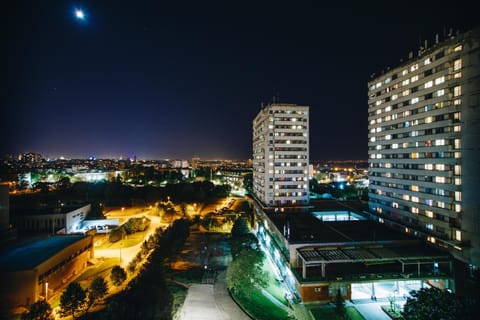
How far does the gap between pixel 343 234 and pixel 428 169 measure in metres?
12.5

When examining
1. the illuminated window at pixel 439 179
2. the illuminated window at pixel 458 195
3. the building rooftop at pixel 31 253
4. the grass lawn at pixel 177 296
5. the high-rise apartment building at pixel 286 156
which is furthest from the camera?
the high-rise apartment building at pixel 286 156

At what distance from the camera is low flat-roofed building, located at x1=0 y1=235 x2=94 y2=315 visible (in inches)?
917

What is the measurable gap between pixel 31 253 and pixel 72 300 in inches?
448

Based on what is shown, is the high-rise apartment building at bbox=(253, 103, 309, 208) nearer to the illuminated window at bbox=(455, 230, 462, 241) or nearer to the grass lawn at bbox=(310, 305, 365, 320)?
the illuminated window at bbox=(455, 230, 462, 241)

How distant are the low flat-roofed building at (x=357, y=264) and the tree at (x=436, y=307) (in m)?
5.58

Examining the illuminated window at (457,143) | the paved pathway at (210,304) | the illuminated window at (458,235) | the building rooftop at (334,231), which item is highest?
the illuminated window at (457,143)

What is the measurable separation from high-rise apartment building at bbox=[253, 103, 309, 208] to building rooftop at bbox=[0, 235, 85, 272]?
33053 millimetres

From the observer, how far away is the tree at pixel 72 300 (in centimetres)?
2072

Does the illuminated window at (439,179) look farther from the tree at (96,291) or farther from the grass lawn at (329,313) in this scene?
the tree at (96,291)

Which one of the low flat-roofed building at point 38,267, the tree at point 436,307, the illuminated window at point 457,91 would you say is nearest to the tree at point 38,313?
the low flat-roofed building at point 38,267

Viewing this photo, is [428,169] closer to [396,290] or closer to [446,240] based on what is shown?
[446,240]

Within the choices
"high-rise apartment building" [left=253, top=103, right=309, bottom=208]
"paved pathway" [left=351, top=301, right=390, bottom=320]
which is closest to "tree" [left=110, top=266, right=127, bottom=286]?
"paved pathway" [left=351, top=301, right=390, bottom=320]

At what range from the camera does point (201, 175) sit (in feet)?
451

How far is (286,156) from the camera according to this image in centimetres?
4959
